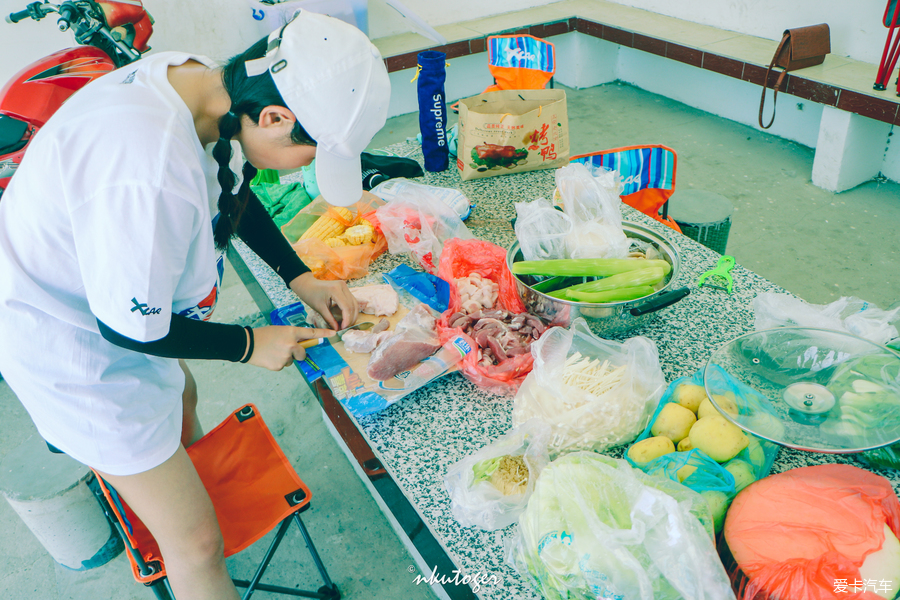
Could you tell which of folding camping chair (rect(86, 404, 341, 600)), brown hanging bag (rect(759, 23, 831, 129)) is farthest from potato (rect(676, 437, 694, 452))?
brown hanging bag (rect(759, 23, 831, 129))

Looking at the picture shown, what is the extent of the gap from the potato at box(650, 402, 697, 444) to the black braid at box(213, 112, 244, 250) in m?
1.01

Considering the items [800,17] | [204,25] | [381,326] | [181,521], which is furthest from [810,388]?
[204,25]

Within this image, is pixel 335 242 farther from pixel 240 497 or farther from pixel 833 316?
pixel 833 316

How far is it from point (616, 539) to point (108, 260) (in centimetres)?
92

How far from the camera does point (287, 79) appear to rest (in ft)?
3.39

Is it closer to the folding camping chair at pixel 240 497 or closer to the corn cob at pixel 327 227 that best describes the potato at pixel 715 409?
the folding camping chair at pixel 240 497

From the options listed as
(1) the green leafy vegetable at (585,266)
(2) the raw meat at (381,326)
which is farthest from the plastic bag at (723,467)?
(2) the raw meat at (381,326)

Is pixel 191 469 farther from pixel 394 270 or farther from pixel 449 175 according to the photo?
pixel 449 175

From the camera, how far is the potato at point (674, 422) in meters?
1.07

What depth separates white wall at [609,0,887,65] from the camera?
3.73 m

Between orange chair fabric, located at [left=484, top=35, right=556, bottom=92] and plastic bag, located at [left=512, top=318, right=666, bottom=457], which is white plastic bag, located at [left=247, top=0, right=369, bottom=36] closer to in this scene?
orange chair fabric, located at [left=484, top=35, right=556, bottom=92]

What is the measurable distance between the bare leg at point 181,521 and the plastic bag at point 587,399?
0.74 m

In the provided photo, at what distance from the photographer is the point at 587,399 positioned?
1.10 metres

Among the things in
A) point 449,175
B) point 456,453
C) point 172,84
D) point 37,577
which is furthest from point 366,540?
point 172,84
